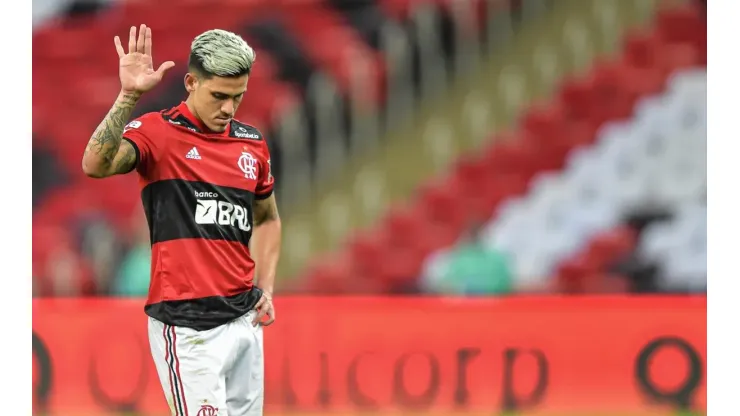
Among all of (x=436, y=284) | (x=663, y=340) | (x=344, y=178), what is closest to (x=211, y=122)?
(x=663, y=340)

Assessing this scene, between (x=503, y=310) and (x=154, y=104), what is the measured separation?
11.2ft

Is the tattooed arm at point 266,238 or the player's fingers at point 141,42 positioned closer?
the player's fingers at point 141,42

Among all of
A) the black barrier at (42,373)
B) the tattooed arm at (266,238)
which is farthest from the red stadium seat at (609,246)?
the tattooed arm at (266,238)

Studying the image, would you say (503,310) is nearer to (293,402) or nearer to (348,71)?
Answer: (293,402)

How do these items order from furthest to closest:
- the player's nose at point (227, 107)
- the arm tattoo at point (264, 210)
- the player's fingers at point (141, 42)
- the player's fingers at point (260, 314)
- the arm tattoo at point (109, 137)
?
the arm tattoo at point (264, 210) < the player's fingers at point (260, 314) < the player's nose at point (227, 107) < the player's fingers at point (141, 42) < the arm tattoo at point (109, 137)

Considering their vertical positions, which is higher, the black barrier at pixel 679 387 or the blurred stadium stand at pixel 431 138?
the blurred stadium stand at pixel 431 138

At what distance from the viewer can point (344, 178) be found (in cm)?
804

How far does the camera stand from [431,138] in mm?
8312

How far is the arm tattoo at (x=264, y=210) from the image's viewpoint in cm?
372

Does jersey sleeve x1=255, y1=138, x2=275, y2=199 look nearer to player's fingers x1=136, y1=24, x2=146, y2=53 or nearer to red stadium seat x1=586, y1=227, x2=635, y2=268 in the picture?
player's fingers x1=136, y1=24, x2=146, y2=53

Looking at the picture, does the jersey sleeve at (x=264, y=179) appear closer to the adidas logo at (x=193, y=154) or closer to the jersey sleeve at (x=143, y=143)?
the adidas logo at (x=193, y=154)

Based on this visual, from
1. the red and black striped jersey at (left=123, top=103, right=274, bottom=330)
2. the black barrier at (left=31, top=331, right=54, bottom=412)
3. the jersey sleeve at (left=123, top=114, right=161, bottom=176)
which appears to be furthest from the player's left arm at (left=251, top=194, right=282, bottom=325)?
the black barrier at (left=31, top=331, right=54, bottom=412)

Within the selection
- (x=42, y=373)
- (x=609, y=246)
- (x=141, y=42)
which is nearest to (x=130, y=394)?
(x=42, y=373)

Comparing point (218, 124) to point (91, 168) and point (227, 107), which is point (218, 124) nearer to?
point (227, 107)
